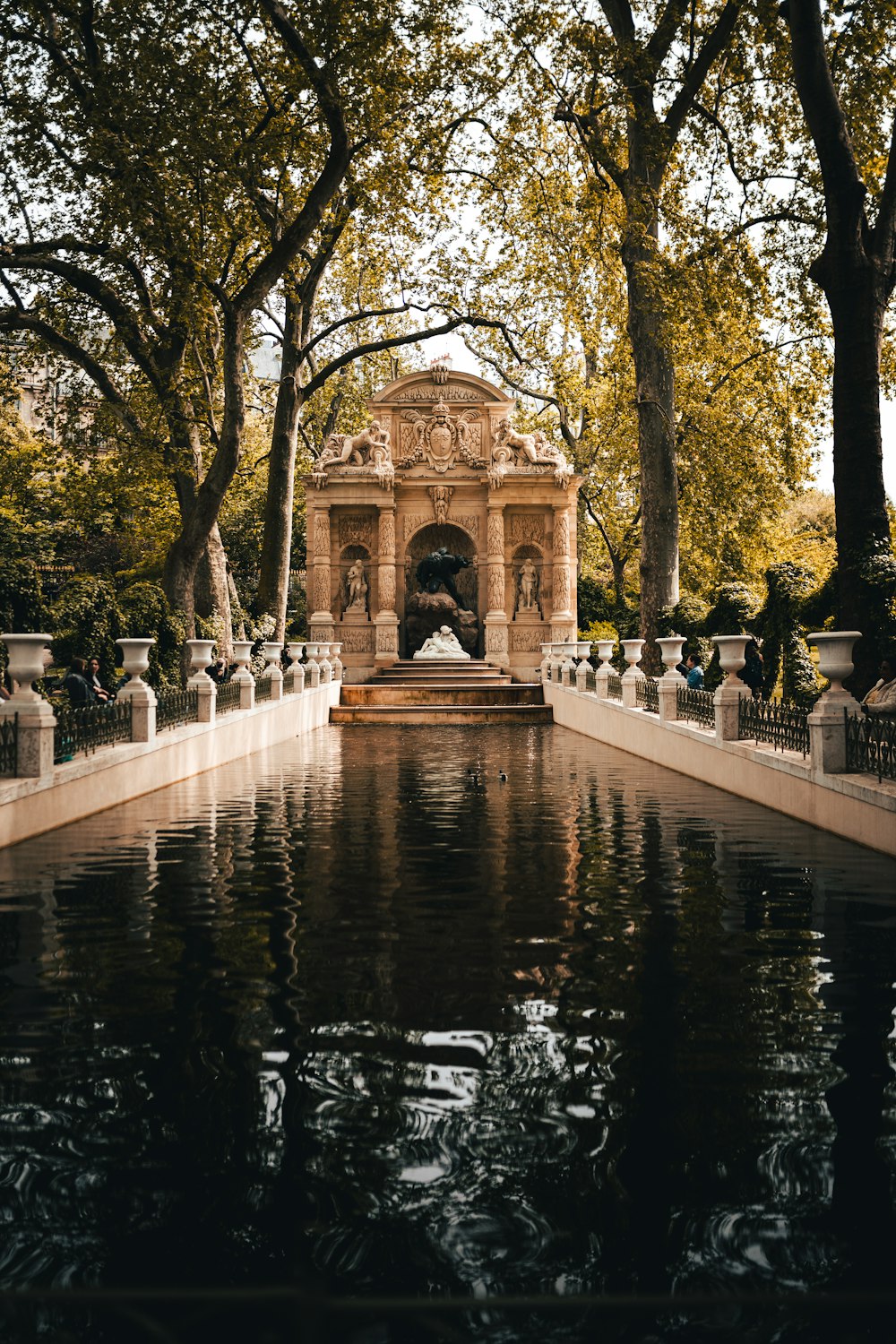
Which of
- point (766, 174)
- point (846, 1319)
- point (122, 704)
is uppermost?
point (766, 174)

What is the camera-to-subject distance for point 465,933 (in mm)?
7312

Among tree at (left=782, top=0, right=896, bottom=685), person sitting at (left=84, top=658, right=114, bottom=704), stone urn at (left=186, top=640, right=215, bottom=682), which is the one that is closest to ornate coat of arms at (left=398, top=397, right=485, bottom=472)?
stone urn at (left=186, top=640, right=215, bottom=682)

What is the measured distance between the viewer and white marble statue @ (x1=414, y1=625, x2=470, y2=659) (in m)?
37.0

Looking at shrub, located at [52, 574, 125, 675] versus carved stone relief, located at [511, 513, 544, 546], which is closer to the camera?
shrub, located at [52, 574, 125, 675]

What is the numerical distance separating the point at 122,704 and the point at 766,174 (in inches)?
634

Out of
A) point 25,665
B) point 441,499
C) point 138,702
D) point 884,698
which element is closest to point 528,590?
point 441,499

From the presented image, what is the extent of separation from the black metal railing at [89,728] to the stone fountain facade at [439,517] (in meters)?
24.3

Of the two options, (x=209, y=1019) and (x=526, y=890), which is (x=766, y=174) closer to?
(x=526, y=890)

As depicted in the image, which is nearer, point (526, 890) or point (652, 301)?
point (526, 890)

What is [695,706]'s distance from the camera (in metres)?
17.1

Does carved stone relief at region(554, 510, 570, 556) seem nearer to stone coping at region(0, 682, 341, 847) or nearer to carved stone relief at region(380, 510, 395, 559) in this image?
carved stone relief at region(380, 510, 395, 559)

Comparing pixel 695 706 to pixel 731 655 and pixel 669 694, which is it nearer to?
pixel 669 694

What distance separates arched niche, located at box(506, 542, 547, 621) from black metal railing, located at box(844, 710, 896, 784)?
92.9 feet

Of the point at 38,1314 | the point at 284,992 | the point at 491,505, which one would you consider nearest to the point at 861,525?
the point at 284,992
